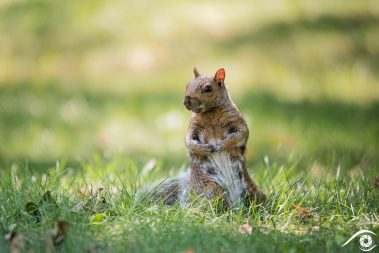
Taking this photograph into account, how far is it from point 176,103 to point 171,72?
85cm

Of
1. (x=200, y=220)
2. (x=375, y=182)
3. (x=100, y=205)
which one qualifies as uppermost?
(x=100, y=205)

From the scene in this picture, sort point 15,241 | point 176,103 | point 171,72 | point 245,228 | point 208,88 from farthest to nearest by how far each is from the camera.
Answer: point 171,72 < point 176,103 < point 208,88 < point 245,228 < point 15,241

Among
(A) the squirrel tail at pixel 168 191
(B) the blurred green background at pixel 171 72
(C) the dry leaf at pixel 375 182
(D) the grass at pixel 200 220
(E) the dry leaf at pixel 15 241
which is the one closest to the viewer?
(E) the dry leaf at pixel 15 241

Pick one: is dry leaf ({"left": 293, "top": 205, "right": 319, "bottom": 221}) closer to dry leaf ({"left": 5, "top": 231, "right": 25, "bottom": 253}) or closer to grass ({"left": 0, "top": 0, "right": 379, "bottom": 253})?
grass ({"left": 0, "top": 0, "right": 379, "bottom": 253})

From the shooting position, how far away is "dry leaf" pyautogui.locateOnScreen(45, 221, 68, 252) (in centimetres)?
405

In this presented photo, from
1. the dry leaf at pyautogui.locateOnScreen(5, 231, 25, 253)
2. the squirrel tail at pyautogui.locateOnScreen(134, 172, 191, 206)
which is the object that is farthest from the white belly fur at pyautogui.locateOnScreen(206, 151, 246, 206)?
the dry leaf at pyautogui.locateOnScreen(5, 231, 25, 253)

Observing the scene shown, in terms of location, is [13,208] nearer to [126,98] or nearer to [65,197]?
[65,197]

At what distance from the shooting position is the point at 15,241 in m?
4.05

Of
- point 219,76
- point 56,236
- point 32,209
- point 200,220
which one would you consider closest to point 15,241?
point 56,236

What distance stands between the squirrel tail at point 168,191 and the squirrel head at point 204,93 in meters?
0.57

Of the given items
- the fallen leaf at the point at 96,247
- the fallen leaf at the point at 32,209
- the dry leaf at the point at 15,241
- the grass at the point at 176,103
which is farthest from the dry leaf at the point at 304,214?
the dry leaf at the point at 15,241

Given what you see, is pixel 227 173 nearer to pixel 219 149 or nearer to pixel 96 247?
pixel 219 149

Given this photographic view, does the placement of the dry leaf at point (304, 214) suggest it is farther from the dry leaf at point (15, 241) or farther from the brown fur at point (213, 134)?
the dry leaf at point (15, 241)

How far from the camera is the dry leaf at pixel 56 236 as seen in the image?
4047 millimetres
